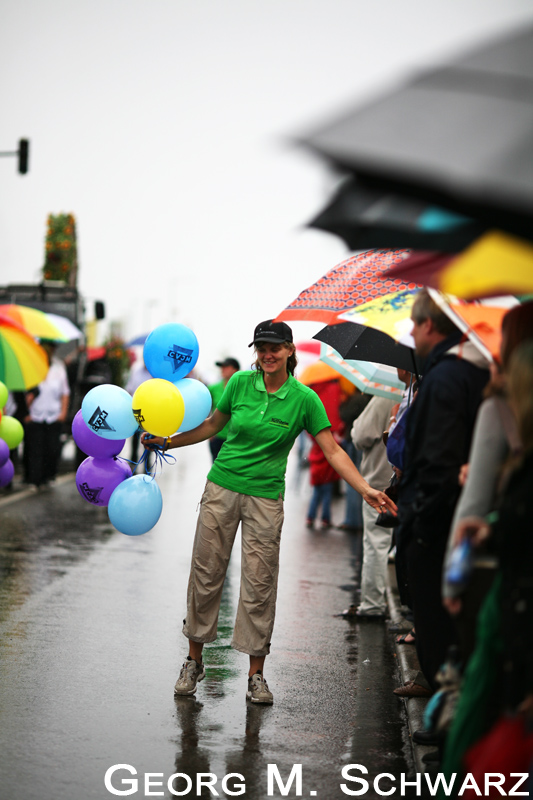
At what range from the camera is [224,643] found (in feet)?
24.5

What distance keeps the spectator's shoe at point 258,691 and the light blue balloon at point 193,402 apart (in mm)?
1609

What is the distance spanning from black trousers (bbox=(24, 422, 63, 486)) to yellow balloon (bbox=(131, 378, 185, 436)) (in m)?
10.1

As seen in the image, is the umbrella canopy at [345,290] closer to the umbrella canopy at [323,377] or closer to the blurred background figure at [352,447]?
the blurred background figure at [352,447]

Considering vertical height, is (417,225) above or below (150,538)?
above

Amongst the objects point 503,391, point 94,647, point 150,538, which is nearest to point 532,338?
point 503,391

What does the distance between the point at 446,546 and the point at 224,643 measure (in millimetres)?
3450

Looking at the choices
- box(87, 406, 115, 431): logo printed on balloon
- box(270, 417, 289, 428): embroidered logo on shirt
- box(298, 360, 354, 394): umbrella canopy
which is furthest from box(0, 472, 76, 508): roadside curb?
box(270, 417, 289, 428): embroidered logo on shirt

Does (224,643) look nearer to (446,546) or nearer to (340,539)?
(446,546)

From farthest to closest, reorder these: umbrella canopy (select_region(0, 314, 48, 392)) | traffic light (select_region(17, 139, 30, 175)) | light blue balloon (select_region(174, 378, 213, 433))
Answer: traffic light (select_region(17, 139, 30, 175)) < umbrella canopy (select_region(0, 314, 48, 392)) < light blue balloon (select_region(174, 378, 213, 433))

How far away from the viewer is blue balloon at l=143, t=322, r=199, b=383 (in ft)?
21.2

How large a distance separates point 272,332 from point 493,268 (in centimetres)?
301

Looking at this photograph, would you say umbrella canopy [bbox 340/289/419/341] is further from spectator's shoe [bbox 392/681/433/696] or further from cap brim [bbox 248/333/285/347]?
spectator's shoe [bbox 392/681/433/696]

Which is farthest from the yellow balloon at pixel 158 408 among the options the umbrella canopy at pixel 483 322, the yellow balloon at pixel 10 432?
the yellow balloon at pixel 10 432

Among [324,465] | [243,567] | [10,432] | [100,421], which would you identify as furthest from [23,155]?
[243,567]
